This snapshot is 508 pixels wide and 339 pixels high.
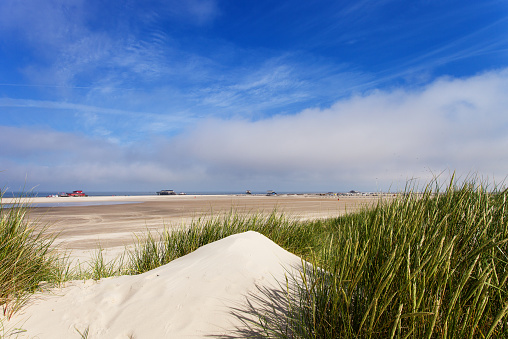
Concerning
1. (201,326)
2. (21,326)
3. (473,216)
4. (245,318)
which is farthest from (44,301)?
(473,216)

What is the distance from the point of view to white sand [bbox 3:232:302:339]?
9.53 ft

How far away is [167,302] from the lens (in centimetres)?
324

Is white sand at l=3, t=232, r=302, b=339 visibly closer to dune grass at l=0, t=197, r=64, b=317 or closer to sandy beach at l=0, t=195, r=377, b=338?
sandy beach at l=0, t=195, r=377, b=338

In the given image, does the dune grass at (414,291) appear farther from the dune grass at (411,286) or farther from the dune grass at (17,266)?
the dune grass at (17,266)

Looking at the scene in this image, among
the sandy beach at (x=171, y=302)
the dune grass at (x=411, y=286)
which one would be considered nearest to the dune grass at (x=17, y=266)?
the dune grass at (x=411, y=286)

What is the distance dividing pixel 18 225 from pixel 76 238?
770 centimetres

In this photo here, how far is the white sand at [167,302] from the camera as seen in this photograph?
2904 millimetres

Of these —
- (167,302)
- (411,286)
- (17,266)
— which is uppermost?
(411,286)

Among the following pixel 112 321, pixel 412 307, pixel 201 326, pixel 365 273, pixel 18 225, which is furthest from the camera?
pixel 18 225

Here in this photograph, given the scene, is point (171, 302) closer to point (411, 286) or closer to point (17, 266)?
point (17, 266)

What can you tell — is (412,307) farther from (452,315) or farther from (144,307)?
(144,307)

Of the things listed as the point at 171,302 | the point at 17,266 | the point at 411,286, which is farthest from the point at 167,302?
the point at 411,286

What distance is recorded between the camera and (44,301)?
358cm

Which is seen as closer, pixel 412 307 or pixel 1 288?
pixel 412 307
